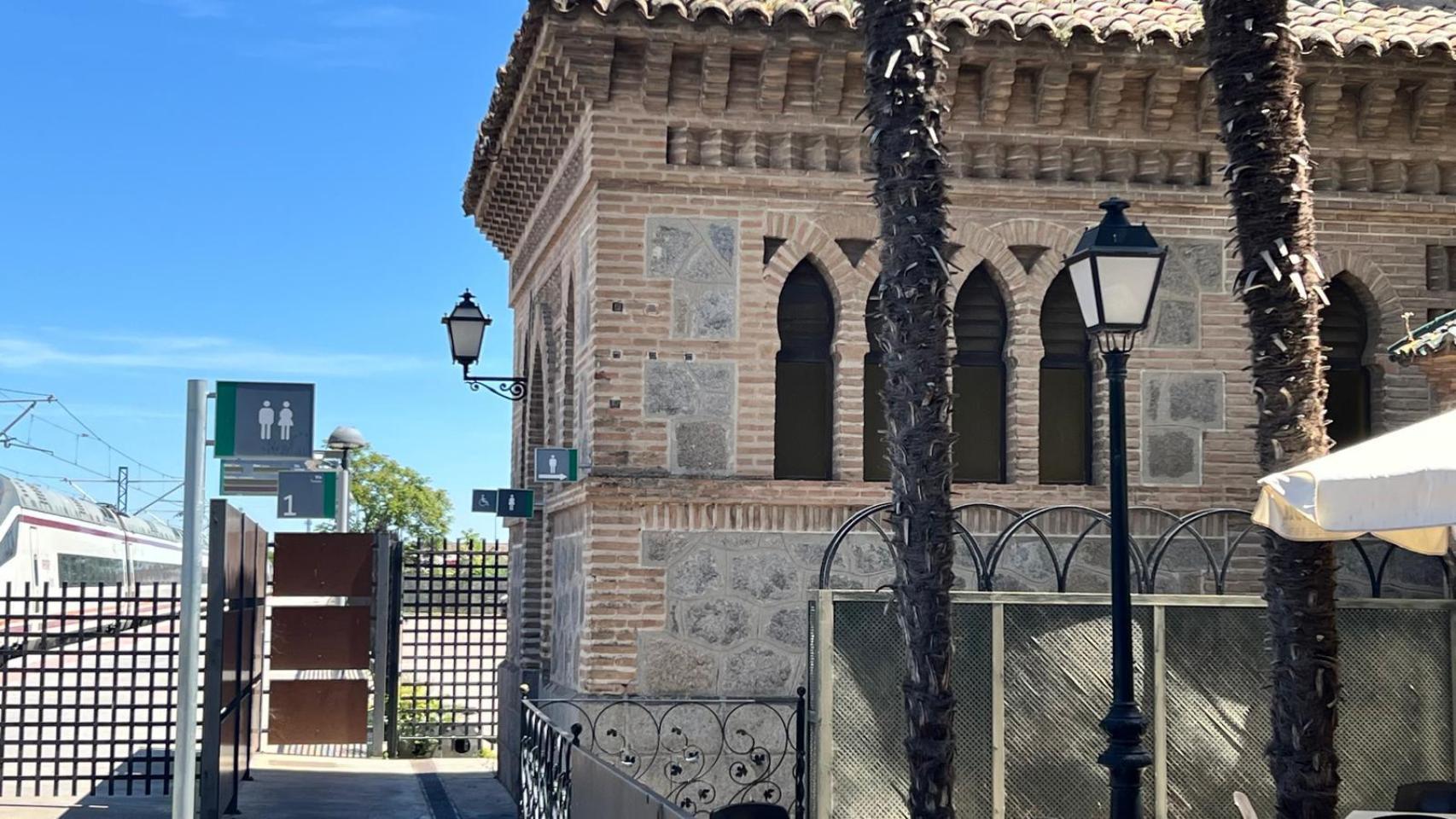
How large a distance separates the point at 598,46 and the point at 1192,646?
547 cm

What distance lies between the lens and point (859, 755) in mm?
9125

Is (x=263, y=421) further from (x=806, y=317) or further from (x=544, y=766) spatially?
(x=806, y=317)

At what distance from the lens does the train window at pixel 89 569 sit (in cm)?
3678

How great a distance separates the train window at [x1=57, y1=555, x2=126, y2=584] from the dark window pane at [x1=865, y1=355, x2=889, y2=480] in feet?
91.7

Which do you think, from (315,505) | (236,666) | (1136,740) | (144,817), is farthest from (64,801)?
(1136,740)

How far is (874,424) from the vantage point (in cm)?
1212

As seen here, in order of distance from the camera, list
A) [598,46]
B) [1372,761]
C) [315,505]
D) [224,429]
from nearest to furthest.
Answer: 1. [224,429]
2. [1372,761]
3. [598,46]
4. [315,505]

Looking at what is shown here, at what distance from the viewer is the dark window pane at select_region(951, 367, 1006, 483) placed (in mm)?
12148

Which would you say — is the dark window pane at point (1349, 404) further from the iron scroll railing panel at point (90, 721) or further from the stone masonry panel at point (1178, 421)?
the iron scroll railing panel at point (90, 721)

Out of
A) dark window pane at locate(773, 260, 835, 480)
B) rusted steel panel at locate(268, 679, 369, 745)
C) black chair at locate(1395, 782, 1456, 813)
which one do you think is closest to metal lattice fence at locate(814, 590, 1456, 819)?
black chair at locate(1395, 782, 1456, 813)

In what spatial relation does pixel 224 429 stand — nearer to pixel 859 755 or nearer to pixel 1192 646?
pixel 859 755

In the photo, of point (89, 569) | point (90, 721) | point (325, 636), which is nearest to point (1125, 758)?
point (325, 636)

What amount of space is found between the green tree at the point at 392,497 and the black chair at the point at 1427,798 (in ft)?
124

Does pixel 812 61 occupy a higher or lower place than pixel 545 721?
higher
